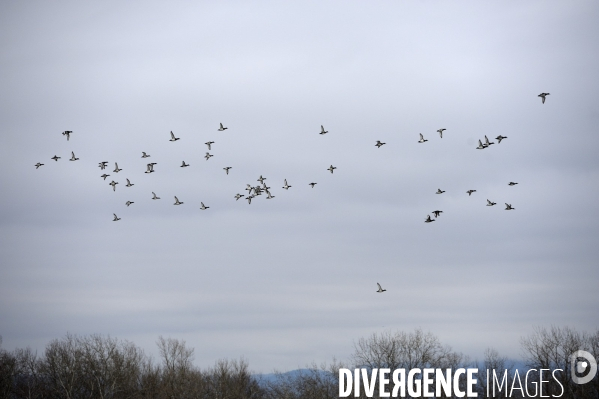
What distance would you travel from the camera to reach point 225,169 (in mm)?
76688

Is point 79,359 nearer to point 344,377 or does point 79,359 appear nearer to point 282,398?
point 282,398

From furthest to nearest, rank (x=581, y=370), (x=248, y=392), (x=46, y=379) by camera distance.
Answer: (x=248, y=392) → (x=46, y=379) → (x=581, y=370)

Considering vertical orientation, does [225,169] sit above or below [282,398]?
above

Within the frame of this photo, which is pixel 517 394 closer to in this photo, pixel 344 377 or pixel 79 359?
pixel 344 377

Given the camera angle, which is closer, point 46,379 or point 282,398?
point 282,398

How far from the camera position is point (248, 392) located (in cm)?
9206

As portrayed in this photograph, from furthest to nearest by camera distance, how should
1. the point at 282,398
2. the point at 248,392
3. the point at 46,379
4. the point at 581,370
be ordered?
the point at 248,392, the point at 46,379, the point at 282,398, the point at 581,370

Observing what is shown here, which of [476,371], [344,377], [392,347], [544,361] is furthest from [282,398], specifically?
[544,361]

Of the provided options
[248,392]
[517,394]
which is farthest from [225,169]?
[517,394]

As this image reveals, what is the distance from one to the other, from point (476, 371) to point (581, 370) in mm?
10986

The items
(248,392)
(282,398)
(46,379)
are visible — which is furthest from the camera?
(248,392)

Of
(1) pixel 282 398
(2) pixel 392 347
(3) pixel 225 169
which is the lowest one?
(1) pixel 282 398

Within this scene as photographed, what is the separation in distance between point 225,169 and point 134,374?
24372 millimetres

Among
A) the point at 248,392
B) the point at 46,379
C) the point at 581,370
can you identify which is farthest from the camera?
the point at 248,392
